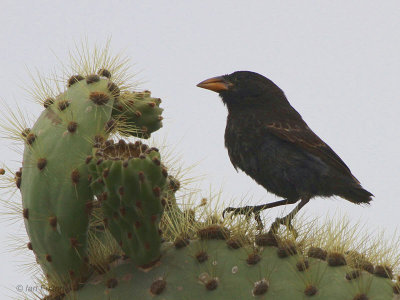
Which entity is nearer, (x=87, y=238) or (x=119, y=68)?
(x=87, y=238)

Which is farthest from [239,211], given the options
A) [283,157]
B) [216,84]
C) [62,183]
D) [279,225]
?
[216,84]

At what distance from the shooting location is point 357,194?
197 inches

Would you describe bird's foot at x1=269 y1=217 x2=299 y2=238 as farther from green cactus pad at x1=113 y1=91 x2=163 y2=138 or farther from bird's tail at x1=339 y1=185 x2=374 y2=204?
bird's tail at x1=339 y1=185 x2=374 y2=204

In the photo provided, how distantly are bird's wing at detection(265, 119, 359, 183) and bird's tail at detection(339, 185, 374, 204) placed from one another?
10 centimetres

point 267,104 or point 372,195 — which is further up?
point 267,104

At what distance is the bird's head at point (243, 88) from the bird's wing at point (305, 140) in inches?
17.6

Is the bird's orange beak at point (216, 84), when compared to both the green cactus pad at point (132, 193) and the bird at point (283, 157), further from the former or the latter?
the green cactus pad at point (132, 193)

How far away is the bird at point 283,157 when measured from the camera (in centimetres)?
470

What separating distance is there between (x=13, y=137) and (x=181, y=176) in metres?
0.92

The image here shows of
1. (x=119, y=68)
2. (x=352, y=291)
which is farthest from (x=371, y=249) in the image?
(x=119, y=68)

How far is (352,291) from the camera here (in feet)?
9.05

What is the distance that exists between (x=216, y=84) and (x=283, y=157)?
2.95ft

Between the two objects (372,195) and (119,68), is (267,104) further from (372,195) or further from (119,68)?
(119,68)

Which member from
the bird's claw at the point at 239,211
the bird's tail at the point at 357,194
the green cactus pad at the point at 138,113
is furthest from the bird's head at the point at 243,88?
the bird's claw at the point at 239,211
